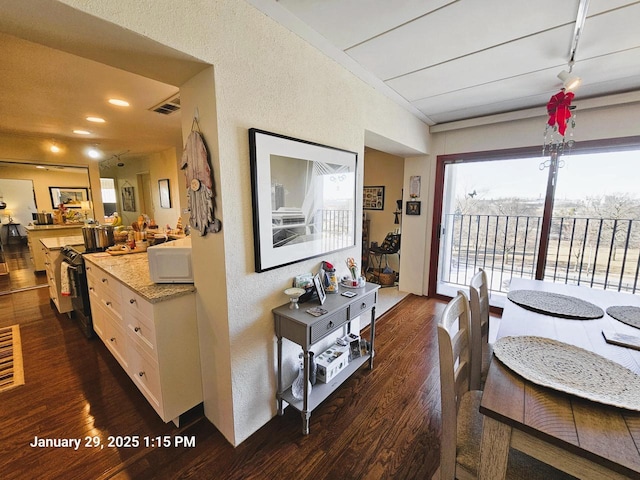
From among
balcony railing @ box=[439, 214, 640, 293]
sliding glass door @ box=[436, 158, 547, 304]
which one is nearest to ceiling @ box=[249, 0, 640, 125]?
sliding glass door @ box=[436, 158, 547, 304]

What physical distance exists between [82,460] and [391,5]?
2.88 metres

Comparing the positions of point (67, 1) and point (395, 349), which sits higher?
point (67, 1)

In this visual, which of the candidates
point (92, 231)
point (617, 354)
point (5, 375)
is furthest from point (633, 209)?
point (5, 375)

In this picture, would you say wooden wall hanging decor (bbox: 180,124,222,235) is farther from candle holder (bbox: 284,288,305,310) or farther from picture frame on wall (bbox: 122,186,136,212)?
picture frame on wall (bbox: 122,186,136,212)

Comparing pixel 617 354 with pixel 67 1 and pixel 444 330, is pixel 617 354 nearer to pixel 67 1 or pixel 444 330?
pixel 444 330

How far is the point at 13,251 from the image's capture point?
6.43 meters

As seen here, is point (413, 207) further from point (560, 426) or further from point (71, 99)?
point (71, 99)

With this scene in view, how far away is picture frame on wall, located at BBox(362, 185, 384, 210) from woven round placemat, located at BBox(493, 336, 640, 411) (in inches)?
150

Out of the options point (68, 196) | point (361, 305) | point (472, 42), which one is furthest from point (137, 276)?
point (68, 196)

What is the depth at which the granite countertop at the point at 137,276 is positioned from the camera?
1506 millimetres

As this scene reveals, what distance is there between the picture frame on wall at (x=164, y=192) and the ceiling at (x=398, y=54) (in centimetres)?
207

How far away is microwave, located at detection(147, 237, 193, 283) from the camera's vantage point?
63.3 inches

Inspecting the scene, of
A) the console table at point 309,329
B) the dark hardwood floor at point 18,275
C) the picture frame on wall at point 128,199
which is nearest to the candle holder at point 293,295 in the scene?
the console table at point 309,329

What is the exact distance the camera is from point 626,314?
4.83 ft
